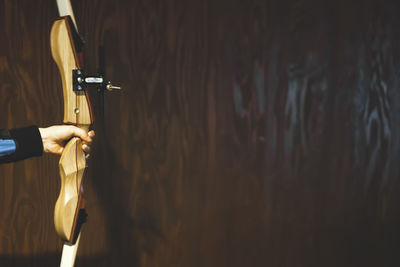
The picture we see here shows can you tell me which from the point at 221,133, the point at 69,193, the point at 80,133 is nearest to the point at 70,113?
the point at 80,133

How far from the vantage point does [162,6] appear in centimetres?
112

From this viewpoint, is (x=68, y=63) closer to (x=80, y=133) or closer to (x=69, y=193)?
(x=80, y=133)

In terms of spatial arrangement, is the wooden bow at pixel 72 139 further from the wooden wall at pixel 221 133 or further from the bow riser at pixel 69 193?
the wooden wall at pixel 221 133

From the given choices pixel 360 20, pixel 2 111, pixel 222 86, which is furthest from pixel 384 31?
pixel 2 111

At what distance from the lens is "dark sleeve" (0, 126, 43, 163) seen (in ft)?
2.11

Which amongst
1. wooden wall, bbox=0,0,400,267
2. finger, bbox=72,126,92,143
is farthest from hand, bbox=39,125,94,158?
wooden wall, bbox=0,0,400,267

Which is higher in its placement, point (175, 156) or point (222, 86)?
point (222, 86)

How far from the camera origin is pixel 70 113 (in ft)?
2.24

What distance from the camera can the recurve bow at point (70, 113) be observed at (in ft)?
2.10

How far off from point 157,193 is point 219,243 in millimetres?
354

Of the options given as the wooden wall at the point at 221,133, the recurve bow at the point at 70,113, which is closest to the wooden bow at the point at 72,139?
the recurve bow at the point at 70,113

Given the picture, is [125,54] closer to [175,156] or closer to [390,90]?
[175,156]

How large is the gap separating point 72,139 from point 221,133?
2.10ft

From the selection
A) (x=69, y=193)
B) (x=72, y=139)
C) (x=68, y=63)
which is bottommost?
(x=69, y=193)
